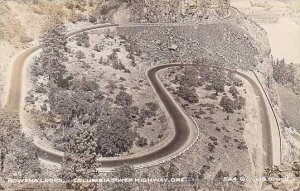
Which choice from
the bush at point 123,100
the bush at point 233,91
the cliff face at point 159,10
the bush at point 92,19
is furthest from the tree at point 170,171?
the cliff face at point 159,10

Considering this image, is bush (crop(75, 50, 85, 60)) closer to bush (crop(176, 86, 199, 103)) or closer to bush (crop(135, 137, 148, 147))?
bush (crop(176, 86, 199, 103))

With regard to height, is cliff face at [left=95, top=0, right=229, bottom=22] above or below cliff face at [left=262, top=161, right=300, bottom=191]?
below

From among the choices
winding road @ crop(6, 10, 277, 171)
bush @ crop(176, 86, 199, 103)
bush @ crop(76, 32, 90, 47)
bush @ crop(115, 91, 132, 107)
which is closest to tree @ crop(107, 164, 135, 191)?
winding road @ crop(6, 10, 277, 171)

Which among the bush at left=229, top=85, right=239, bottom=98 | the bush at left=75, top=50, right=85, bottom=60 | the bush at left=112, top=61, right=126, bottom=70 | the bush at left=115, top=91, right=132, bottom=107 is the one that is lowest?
the bush at left=229, top=85, right=239, bottom=98

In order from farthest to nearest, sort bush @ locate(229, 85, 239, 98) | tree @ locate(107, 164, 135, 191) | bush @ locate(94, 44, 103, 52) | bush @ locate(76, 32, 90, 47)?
1. bush @ locate(76, 32, 90, 47)
2. bush @ locate(94, 44, 103, 52)
3. bush @ locate(229, 85, 239, 98)
4. tree @ locate(107, 164, 135, 191)

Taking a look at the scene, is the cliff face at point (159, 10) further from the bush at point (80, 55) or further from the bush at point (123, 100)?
the bush at point (123, 100)

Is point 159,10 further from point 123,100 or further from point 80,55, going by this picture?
point 123,100

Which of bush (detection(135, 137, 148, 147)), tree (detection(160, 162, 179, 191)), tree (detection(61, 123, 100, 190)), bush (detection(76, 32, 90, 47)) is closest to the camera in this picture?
tree (detection(61, 123, 100, 190))

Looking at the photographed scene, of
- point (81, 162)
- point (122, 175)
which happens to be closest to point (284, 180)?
point (122, 175)

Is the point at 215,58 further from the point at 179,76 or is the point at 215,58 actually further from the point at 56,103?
the point at 56,103

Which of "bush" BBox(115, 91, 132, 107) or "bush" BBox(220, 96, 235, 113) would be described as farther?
"bush" BBox(220, 96, 235, 113)
